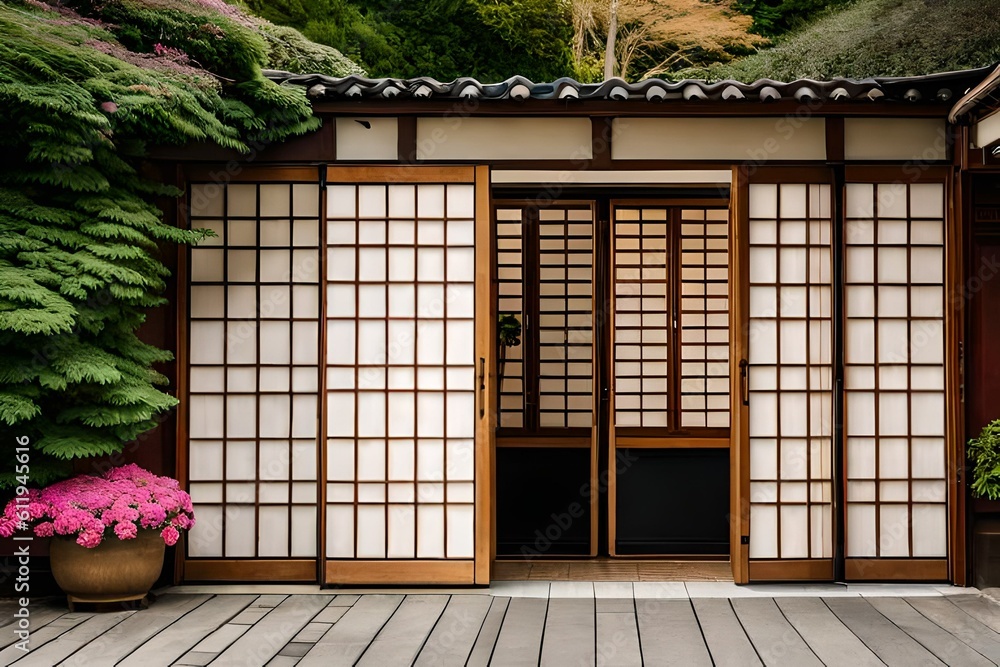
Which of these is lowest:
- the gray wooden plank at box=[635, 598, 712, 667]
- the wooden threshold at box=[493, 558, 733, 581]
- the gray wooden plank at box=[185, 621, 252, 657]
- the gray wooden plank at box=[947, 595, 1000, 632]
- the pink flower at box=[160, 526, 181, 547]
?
the wooden threshold at box=[493, 558, 733, 581]

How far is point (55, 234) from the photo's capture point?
4.59 meters

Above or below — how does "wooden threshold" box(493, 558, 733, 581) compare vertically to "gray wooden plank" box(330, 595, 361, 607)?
below

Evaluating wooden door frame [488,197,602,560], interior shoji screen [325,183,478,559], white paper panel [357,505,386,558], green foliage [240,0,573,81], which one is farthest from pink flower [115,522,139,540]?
green foliage [240,0,573,81]

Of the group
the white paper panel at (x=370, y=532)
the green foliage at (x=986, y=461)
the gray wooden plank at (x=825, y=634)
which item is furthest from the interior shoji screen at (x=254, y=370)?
the green foliage at (x=986, y=461)

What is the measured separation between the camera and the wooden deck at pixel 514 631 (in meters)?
4.07

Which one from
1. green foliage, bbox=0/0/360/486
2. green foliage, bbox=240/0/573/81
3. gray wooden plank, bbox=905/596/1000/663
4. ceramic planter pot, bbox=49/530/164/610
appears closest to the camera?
gray wooden plank, bbox=905/596/1000/663

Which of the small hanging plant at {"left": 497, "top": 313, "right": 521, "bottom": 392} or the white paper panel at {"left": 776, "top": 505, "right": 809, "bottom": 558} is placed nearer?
the white paper panel at {"left": 776, "top": 505, "right": 809, "bottom": 558}

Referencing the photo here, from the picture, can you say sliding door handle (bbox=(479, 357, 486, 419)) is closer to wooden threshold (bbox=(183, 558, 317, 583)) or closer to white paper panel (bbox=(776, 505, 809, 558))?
wooden threshold (bbox=(183, 558, 317, 583))

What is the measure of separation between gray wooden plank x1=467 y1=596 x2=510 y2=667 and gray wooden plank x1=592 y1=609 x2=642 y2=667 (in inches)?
16.0

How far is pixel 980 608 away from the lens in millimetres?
4879

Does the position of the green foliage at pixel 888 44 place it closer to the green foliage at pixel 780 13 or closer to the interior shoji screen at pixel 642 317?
Answer: the green foliage at pixel 780 13

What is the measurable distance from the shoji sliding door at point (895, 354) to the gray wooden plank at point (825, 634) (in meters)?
0.69

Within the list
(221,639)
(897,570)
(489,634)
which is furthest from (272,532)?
(897,570)

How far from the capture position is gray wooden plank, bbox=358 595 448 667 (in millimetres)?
4066
